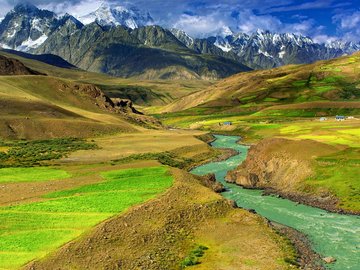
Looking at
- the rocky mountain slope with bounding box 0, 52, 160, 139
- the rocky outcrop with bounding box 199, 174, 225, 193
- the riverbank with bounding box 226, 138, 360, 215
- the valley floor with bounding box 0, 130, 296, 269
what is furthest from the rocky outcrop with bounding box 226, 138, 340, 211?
the rocky mountain slope with bounding box 0, 52, 160, 139

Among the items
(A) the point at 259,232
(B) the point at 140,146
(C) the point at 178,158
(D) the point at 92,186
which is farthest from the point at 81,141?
(A) the point at 259,232

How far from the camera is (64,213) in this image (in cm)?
5206

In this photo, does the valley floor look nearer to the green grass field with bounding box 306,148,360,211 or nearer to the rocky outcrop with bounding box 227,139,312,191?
the rocky outcrop with bounding box 227,139,312,191

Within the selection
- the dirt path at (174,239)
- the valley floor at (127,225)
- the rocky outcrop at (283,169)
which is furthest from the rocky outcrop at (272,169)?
the dirt path at (174,239)

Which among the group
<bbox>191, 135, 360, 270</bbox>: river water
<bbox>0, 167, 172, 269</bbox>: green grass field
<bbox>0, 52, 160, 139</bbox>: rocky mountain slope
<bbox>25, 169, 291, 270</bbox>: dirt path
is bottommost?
<bbox>191, 135, 360, 270</bbox>: river water

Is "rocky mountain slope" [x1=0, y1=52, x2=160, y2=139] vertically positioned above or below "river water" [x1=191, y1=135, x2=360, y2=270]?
above

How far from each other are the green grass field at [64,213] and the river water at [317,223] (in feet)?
47.6

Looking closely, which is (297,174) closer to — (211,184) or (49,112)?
(211,184)

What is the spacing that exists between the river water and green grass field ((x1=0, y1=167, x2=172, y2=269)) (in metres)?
14.5

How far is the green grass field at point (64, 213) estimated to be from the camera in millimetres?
41812

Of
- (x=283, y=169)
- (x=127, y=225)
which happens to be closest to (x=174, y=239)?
(x=127, y=225)

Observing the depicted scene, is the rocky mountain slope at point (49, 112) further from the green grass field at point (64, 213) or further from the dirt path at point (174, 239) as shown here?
the dirt path at point (174, 239)

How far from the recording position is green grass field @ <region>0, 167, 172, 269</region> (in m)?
41.8

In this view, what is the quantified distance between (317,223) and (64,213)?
106ft
